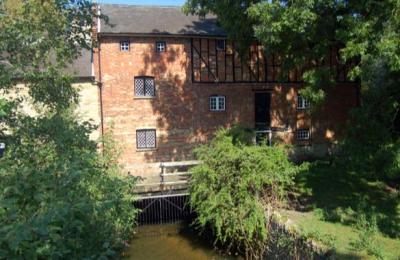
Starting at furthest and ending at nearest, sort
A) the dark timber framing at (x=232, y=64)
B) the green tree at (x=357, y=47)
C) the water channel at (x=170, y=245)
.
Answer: the dark timber framing at (x=232, y=64) < the water channel at (x=170, y=245) < the green tree at (x=357, y=47)

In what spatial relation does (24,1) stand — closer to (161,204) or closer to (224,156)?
(224,156)

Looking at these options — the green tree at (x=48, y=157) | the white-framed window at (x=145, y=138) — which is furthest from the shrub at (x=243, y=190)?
the white-framed window at (x=145, y=138)

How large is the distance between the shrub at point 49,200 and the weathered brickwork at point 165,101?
1327 centimetres

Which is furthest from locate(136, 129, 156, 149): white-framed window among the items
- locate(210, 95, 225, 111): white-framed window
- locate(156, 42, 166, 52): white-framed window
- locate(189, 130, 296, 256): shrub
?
locate(189, 130, 296, 256): shrub

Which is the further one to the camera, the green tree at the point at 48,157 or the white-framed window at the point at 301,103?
the white-framed window at the point at 301,103

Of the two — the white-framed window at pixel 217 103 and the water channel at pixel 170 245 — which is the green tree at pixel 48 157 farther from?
the white-framed window at pixel 217 103

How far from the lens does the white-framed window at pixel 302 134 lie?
2309cm

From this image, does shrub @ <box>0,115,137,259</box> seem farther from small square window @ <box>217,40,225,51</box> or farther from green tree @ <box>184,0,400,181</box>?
small square window @ <box>217,40,225,51</box>

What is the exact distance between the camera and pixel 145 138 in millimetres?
20359

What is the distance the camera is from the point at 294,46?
14.6m

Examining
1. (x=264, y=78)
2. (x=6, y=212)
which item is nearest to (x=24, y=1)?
(x=6, y=212)

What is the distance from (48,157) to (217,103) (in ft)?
53.8

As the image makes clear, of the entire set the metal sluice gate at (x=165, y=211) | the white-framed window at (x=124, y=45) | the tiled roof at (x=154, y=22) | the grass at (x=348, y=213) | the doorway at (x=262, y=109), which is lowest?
the metal sluice gate at (x=165, y=211)

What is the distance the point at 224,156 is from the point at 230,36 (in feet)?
24.5
